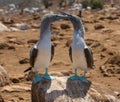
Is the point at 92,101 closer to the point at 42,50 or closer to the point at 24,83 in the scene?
the point at 42,50

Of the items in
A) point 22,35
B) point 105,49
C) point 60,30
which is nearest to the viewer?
point 105,49

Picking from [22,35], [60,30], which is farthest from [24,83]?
[60,30]

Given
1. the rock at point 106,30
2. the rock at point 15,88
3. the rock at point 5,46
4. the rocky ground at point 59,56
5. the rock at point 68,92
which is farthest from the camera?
the rock at point 106,30

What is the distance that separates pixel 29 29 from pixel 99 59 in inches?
394

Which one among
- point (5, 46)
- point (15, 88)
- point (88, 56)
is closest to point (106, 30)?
point (5, 46)

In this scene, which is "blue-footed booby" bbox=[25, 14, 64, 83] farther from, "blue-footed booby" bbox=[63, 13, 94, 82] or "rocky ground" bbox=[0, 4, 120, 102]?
"rocky ground" bbox=[0, 4, 120, 102]

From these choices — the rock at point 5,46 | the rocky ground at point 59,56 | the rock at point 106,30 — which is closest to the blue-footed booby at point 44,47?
the rocky ground at point 59,56

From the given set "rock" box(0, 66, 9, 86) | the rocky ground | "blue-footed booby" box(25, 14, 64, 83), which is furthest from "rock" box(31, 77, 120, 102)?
"rock" box(0, 66, 9, 86)

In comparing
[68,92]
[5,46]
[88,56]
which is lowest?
[5,46]

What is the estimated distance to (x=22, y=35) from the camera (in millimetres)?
21672

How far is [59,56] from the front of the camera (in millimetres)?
16016

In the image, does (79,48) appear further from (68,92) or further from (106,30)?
(106,30)

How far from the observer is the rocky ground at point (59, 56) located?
10.2 metres

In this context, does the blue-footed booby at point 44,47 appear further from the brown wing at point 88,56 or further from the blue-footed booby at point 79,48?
the brown wing at point 88,56
